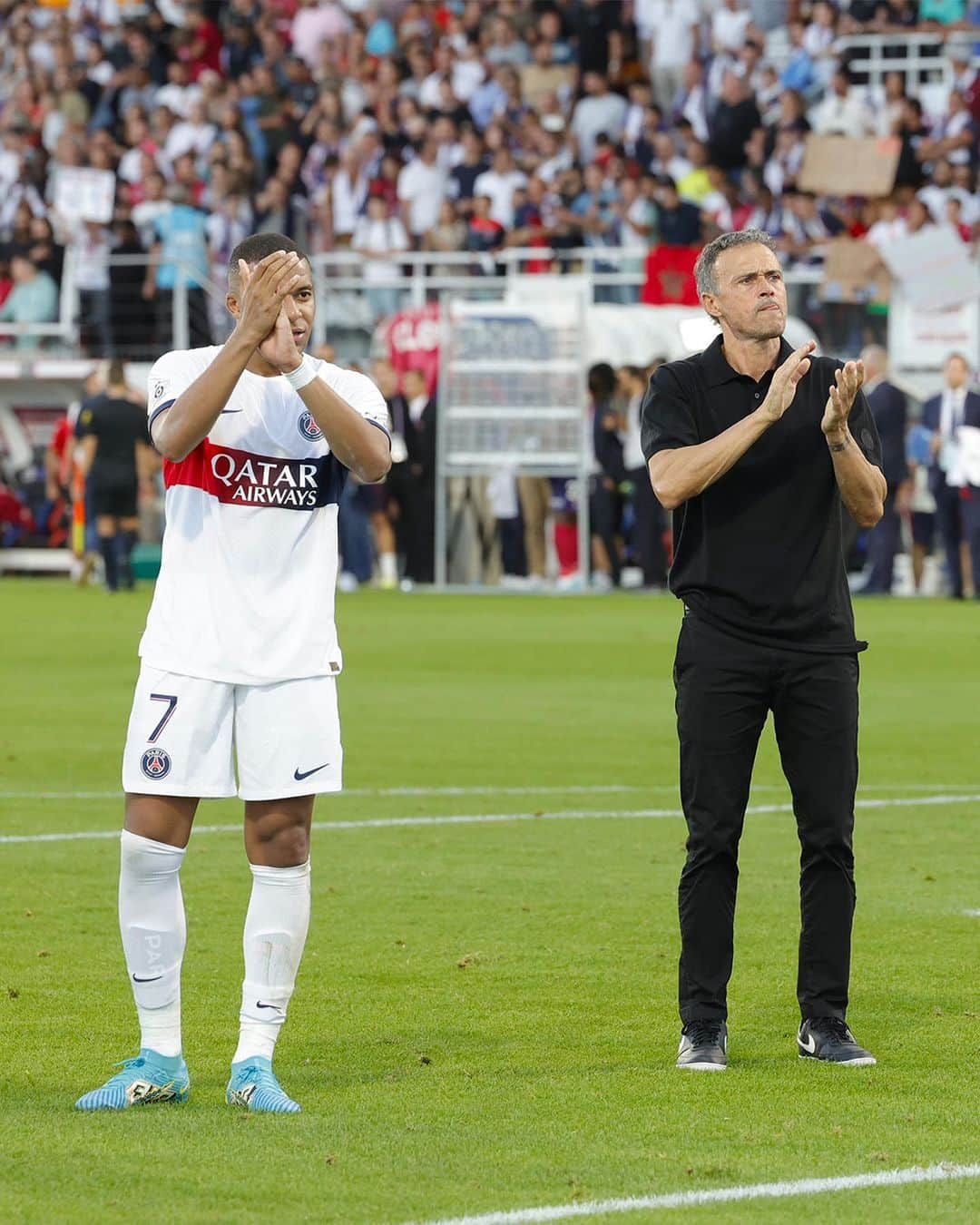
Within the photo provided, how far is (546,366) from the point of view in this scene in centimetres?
2678

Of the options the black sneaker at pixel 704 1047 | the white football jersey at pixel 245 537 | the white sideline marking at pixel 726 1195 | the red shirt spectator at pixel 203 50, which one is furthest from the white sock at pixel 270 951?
the red shirt spectator at pixel 203 50

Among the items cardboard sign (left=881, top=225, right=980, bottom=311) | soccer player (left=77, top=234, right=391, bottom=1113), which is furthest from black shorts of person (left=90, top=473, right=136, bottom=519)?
soccer player (left=77, top=234, right=391, bottom=1113)

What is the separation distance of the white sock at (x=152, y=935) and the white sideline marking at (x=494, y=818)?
4496mm

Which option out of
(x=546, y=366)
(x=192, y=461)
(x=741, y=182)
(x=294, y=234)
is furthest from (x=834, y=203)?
(x=192, y=461)

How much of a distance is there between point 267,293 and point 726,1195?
225 centimetres

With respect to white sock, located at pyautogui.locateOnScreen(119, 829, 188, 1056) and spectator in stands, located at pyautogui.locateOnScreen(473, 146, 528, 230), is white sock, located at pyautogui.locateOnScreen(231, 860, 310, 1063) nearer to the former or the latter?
white sock, located at pyautogui.locateOnScreen(119, 829, 188, 1056)

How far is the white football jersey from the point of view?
5.80 meters

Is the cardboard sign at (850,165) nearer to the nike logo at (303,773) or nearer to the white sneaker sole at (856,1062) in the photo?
the white sneaker sole at (856,1062)

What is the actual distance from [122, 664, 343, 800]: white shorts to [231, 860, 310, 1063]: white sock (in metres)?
0.23

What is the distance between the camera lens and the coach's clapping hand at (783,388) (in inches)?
237

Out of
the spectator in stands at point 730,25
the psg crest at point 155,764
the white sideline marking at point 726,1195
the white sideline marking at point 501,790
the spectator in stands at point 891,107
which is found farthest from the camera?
the spectator in stands at point 730,25

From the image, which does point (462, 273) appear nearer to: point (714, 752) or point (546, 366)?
point (546, 366)

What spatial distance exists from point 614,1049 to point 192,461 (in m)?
1.99

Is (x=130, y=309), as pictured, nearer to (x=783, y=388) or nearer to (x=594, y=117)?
(x=594, y=117)
